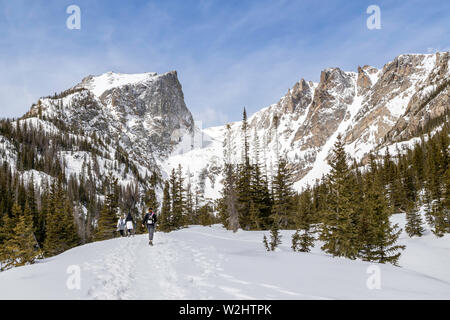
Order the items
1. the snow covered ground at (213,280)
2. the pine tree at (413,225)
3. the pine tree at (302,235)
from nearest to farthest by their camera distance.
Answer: the snow covered ground at (213,280) → the pine tree at (302,235) → the pine tree at (413,225)

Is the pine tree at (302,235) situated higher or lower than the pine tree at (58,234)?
higher

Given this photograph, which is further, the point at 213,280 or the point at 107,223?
the point at 107,223

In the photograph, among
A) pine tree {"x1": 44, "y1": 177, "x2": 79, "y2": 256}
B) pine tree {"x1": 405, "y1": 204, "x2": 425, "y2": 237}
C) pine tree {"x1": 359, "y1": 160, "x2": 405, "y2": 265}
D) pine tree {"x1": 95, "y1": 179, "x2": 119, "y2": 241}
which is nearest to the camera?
pine tree {"x1": 359, "y1": 160, "x2": 405, "y2": 265}

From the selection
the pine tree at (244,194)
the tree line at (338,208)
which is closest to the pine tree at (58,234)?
Result: the tree line at (338,208)

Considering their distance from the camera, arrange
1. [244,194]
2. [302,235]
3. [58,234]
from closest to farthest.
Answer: [302,235] → [244,194] → [58,234]

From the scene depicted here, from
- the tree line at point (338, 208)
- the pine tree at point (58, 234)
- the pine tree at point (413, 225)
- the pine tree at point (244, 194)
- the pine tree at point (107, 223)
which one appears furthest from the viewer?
the pine tree at point (107, 223)

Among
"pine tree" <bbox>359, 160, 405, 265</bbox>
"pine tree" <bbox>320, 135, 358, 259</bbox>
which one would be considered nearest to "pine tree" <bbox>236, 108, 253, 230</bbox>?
"pine tree" <bbox>320, 135, 358, 259</bbox>

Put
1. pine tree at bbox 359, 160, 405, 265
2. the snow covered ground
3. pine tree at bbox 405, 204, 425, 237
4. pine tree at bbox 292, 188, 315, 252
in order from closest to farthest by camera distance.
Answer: the snow covered ground < pine tree at bbox 292, 188, 315, 252 < pine tree at bbox 359, 160, 405, 265 < pine tree at bbox 405, 204, 425, 237

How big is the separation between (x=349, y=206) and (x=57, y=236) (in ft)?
122

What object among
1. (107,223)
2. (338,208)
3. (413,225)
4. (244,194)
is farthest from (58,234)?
(413,225)

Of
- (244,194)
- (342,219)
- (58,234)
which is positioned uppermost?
(244,194)

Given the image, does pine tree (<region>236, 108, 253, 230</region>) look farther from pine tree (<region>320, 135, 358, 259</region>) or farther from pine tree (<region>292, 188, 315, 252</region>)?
pine tree (<region>320, 135, 358, 259</region>)

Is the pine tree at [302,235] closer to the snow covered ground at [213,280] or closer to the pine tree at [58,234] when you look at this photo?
the snow covered ground at [213,280]

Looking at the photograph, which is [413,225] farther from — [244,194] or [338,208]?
[338,208]
